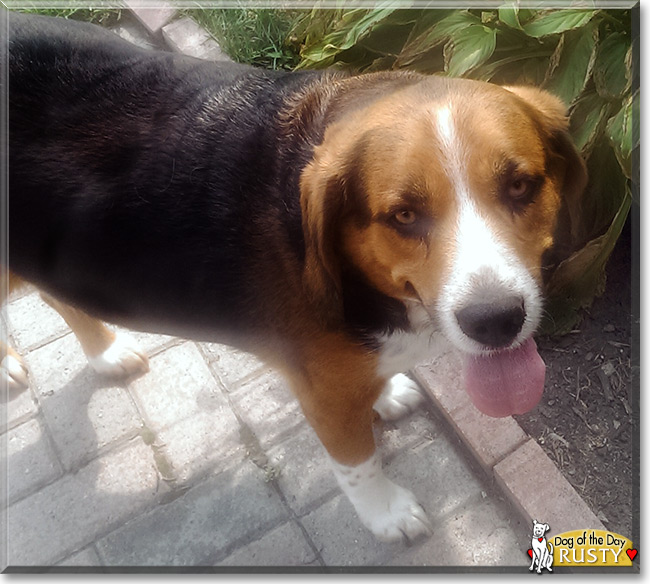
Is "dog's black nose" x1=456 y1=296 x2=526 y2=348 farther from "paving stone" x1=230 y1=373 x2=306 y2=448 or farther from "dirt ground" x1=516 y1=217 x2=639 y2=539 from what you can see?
"paving stone" x1=230 y1=373 x2=306 y2=448

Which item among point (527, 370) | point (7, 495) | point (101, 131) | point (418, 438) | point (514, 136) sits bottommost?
point (7, 495)

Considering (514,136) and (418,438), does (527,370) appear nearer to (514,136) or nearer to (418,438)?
(514,136)

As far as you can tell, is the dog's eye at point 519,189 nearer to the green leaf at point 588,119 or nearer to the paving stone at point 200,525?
the green leaf at point 588,119

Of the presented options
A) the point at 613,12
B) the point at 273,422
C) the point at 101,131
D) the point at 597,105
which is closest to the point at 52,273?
the point at 101,131

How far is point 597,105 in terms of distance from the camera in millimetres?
2756

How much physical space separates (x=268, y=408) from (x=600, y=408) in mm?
1557

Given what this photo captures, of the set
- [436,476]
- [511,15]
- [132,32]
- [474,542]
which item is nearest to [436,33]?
[511,15]

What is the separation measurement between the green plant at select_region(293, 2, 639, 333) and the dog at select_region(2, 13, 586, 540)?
717 mm

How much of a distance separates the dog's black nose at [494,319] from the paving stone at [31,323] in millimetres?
2598

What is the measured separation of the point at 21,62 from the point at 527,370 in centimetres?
205

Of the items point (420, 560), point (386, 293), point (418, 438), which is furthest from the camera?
point (418, 438)

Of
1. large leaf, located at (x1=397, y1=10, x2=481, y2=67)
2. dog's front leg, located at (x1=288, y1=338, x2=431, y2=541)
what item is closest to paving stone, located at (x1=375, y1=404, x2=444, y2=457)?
dog's front leg, located at (x1=288, y1=338, x2=431, y2=541)

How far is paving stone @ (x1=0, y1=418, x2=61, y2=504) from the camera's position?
3035 millimetres

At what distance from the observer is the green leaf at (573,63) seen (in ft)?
8.92
